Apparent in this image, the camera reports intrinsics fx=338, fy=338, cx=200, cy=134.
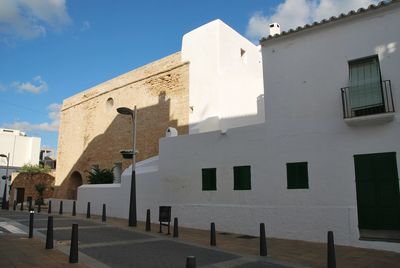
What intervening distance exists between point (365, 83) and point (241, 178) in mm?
5296

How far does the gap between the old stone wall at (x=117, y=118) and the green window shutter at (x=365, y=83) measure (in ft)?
33.7

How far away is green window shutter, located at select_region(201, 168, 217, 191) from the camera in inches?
529

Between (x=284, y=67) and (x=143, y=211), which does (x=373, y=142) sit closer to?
(x=284, y=67)

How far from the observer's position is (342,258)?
8.41m

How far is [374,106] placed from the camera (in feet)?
32.9

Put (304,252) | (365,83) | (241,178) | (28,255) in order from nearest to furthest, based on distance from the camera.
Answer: (28,255) → (304,252) → (365,83) → (241,178)

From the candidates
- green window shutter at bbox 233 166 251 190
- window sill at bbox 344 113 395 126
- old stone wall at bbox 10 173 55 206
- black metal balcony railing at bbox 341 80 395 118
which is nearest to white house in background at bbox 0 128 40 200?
old stone wall at bbox 10 173 55 206

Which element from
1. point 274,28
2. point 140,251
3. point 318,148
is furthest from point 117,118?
point 140,251

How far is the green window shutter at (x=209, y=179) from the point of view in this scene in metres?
13.4

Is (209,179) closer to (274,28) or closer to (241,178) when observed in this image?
(241,178)

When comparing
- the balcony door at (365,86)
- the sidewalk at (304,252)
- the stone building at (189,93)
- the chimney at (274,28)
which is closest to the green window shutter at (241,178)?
the sidewalk at (304,252)

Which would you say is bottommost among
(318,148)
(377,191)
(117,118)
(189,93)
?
(377,191)

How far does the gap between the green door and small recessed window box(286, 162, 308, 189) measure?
5.18 ft

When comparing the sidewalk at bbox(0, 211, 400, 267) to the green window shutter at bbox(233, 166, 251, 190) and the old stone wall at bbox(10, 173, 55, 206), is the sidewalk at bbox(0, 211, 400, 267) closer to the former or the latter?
the green window shutter at bbox(233, 166, 251, 190)
